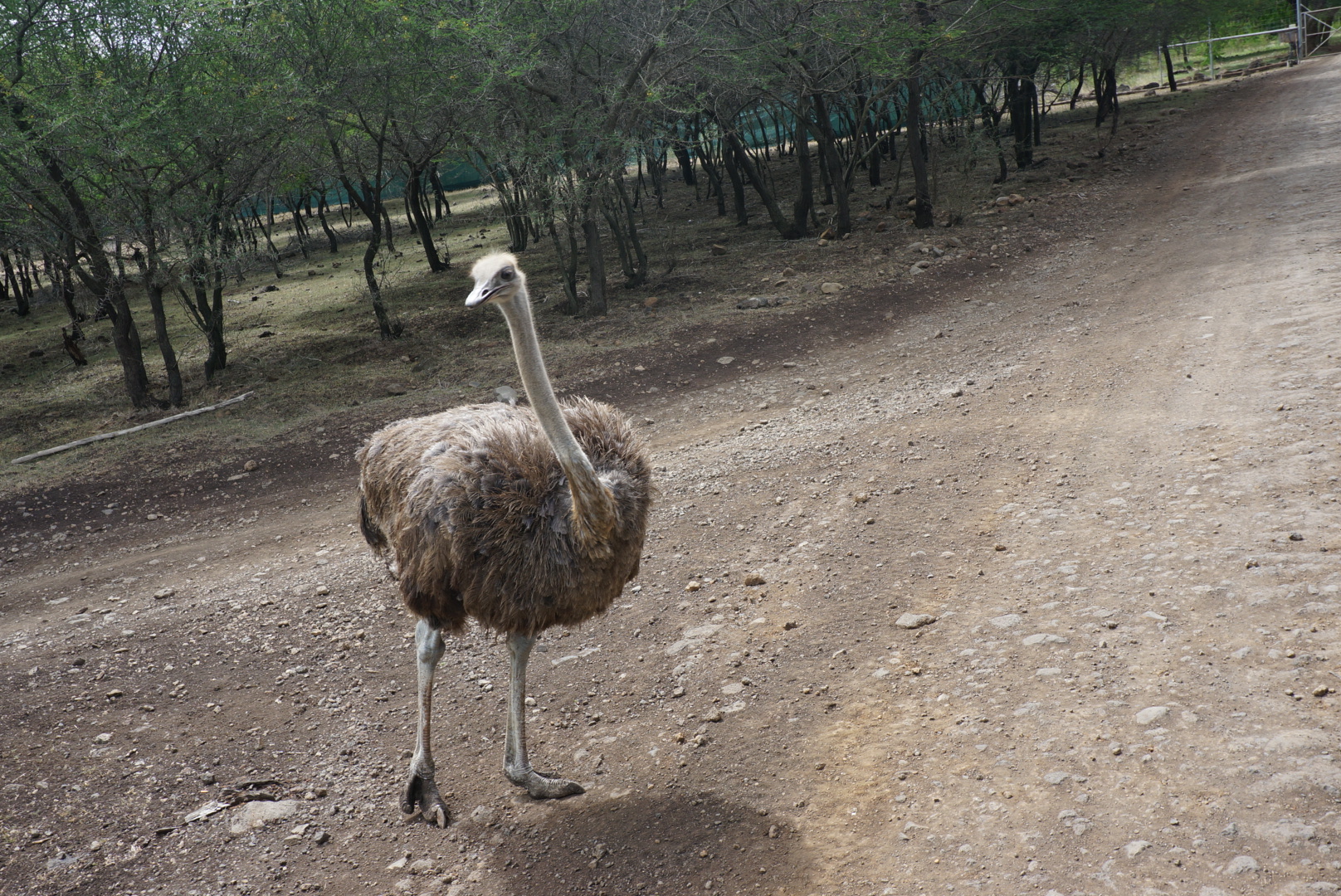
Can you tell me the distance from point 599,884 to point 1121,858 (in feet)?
6.00

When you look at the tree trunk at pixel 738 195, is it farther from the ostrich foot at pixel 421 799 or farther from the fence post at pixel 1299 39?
the fence post at pixel 1299 39

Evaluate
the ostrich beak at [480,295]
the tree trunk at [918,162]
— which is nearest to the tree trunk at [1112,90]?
the tree trunk at [918,162]

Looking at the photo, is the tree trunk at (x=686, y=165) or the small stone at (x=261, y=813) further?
the tree trunk at (x=686, y=165)

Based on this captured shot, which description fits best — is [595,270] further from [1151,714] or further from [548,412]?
[1151,714]

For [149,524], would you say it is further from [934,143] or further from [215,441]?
[934,143]

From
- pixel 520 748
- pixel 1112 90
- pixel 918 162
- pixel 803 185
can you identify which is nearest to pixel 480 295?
pixel 520 748

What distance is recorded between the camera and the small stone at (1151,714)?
3.57 m

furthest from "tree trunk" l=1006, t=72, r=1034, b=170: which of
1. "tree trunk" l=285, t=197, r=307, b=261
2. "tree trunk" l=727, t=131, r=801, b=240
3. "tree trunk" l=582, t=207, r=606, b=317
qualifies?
"tree trunk" l=285, t=197, r=307, b=261

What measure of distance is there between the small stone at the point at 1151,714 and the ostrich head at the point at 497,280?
287 centimetres

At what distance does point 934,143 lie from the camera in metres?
16.7

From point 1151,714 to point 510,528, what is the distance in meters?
2.58

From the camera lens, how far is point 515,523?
3822 mm

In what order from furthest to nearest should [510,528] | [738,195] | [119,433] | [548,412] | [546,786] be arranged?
[738,195]
[119,433]
[546,786]
[510,528]
[548,412]

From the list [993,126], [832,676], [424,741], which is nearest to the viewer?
[424,741]
